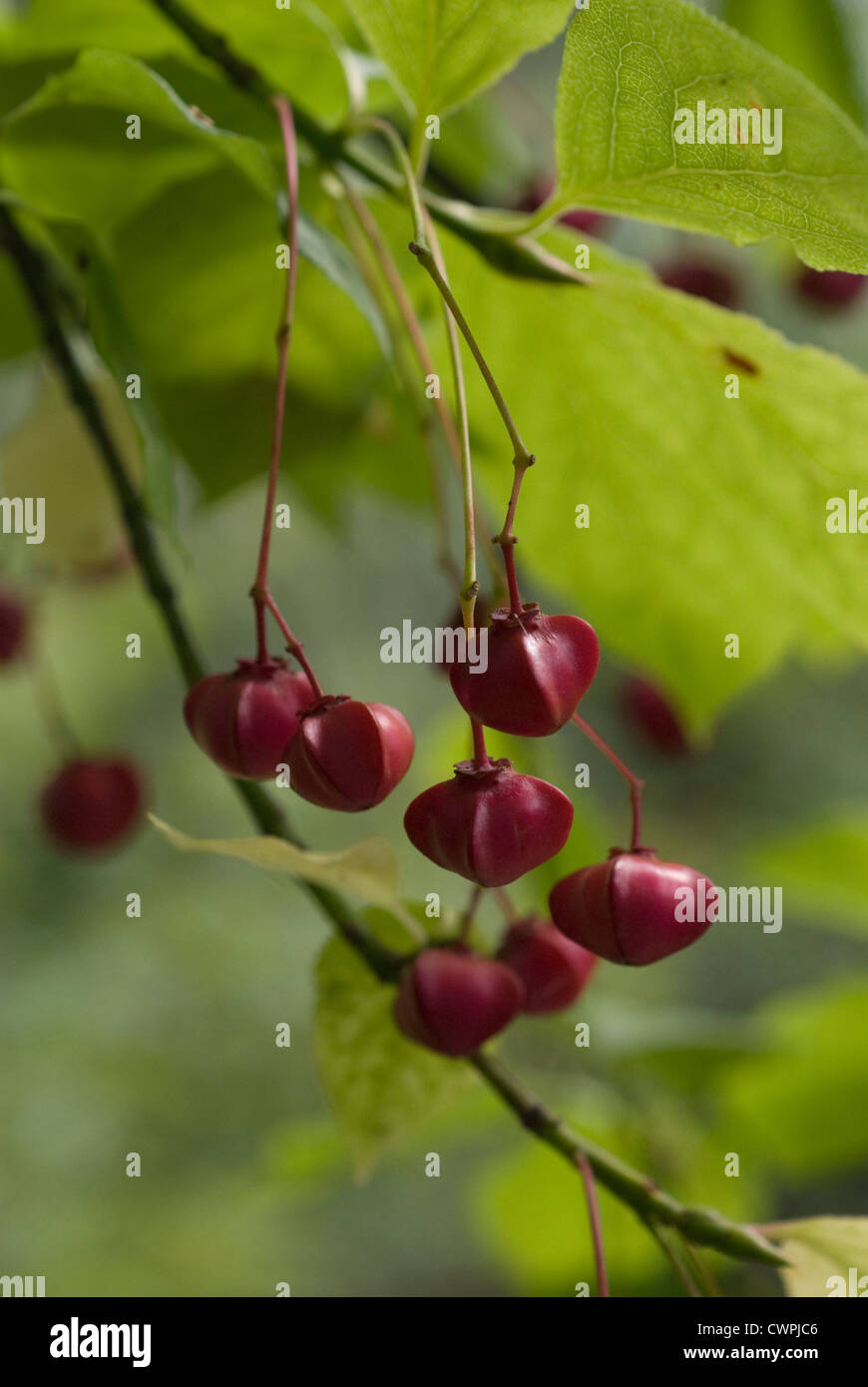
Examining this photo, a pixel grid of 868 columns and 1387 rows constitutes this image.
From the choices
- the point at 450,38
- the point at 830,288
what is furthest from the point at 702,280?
the point at 450,38

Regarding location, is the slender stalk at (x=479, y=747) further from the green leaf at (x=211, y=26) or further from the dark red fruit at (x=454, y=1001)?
the green leaf at (x=211, y=26)

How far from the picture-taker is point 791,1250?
27cm

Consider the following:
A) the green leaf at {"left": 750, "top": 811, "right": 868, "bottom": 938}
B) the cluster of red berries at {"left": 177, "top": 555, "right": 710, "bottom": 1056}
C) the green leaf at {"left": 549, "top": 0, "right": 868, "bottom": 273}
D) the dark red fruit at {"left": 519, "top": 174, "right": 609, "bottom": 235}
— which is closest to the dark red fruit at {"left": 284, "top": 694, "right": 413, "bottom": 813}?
the cluster of red berries at {"left": 177, "top": 555, "right": 710, "bottom": 1056}

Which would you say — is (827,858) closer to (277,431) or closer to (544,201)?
(544,201)

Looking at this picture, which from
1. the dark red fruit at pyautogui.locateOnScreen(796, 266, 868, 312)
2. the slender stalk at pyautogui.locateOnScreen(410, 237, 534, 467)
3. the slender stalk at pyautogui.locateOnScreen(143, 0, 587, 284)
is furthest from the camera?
the dark red fruit at pyautogui.locateOnScreen(796, 266, 868, 312)

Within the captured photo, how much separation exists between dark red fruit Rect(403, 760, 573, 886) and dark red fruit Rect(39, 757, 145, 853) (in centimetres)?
31

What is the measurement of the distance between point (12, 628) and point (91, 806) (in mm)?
85

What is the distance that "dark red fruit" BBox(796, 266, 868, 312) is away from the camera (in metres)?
0.57

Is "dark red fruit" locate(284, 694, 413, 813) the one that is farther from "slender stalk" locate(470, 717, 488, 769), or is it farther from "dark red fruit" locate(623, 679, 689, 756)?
"dark red fruit" locate(623, 679, 689, 756)

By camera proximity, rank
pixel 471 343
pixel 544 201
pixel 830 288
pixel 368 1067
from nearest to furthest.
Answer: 1. pixel 471 343
2. pixel 368 1067
3. pixel 544 201
4. pixel 830 288

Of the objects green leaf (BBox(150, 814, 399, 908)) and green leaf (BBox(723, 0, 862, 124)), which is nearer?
green leaf (BBox(150, 814, 399, 908))

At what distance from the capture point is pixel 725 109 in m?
0.22

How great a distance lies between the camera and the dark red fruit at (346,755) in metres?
0.21
